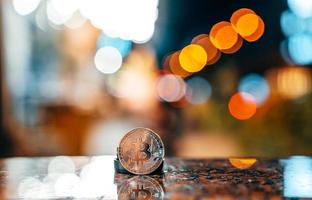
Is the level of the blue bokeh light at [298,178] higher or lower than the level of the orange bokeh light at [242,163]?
higher

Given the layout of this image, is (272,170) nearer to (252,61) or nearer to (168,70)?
(252,61)

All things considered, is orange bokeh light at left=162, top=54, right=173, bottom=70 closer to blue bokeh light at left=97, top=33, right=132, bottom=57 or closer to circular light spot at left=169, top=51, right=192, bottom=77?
circular light spot at left=169, top=51, right=192, bottom=77

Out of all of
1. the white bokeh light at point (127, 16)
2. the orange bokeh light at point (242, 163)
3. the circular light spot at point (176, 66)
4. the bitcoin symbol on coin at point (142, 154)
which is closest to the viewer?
the bitcoin symbol on coin at point (142, 154)

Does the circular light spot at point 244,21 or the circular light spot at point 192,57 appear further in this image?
the circular light spot at point 192,57

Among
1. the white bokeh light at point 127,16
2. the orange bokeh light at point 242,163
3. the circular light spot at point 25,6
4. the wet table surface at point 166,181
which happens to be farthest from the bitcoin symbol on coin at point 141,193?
the circular light spot at point 25,6

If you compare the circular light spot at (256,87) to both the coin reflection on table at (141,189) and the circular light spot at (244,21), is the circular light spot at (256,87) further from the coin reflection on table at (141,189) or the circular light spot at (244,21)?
the coin reflection on table at (141,189)
